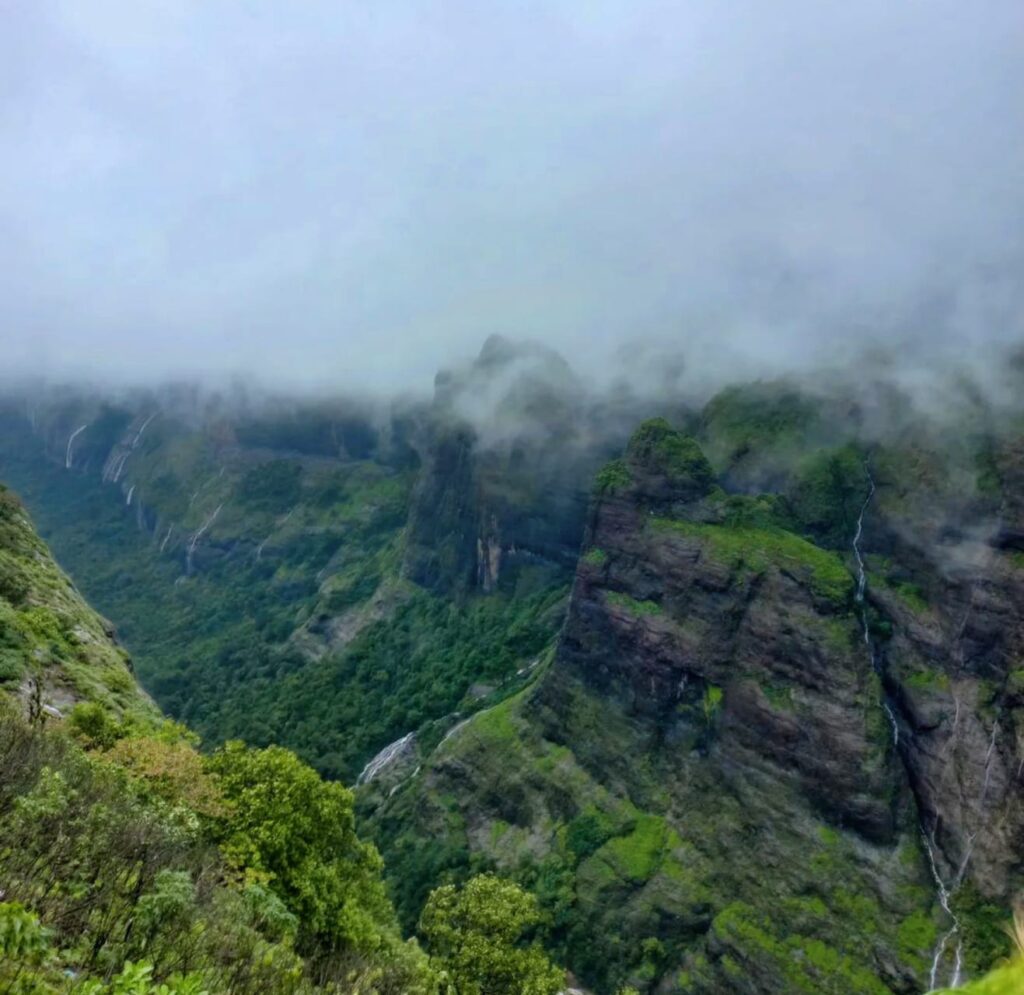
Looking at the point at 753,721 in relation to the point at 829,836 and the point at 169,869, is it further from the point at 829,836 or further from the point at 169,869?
the point at 169,869

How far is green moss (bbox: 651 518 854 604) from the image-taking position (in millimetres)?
82750

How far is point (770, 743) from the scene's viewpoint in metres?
79.5

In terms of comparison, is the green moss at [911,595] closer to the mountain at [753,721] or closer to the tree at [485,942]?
the mountain at [753,721]

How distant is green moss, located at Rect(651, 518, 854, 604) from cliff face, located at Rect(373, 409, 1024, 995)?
0.29 meters

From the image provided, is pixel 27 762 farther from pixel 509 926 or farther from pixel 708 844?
pixel 708 844

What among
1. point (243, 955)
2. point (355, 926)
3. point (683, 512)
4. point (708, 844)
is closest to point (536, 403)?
point (683, 512)

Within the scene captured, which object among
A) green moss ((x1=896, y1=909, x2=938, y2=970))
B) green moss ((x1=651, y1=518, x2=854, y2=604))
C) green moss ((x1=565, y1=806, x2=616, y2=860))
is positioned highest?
green moss ((x1=651, y1=518, x2=854, y2=604))

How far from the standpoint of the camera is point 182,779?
2733 centimetres

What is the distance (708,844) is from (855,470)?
51805mm

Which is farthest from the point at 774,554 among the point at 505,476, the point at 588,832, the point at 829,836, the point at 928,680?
the point at 505,476

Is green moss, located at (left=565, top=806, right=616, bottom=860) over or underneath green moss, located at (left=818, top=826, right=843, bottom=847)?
underneath

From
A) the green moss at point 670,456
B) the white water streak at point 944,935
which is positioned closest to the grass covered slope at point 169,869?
the white water streak at point 944,935

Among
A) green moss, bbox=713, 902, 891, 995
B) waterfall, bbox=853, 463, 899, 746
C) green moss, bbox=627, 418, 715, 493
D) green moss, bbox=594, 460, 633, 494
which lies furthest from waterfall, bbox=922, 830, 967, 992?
green moss, bbox=594, 460, 633, 494

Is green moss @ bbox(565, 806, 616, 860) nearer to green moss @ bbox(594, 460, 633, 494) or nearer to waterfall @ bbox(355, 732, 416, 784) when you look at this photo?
waterfall @ bbox(355, 732, 416, 784)
